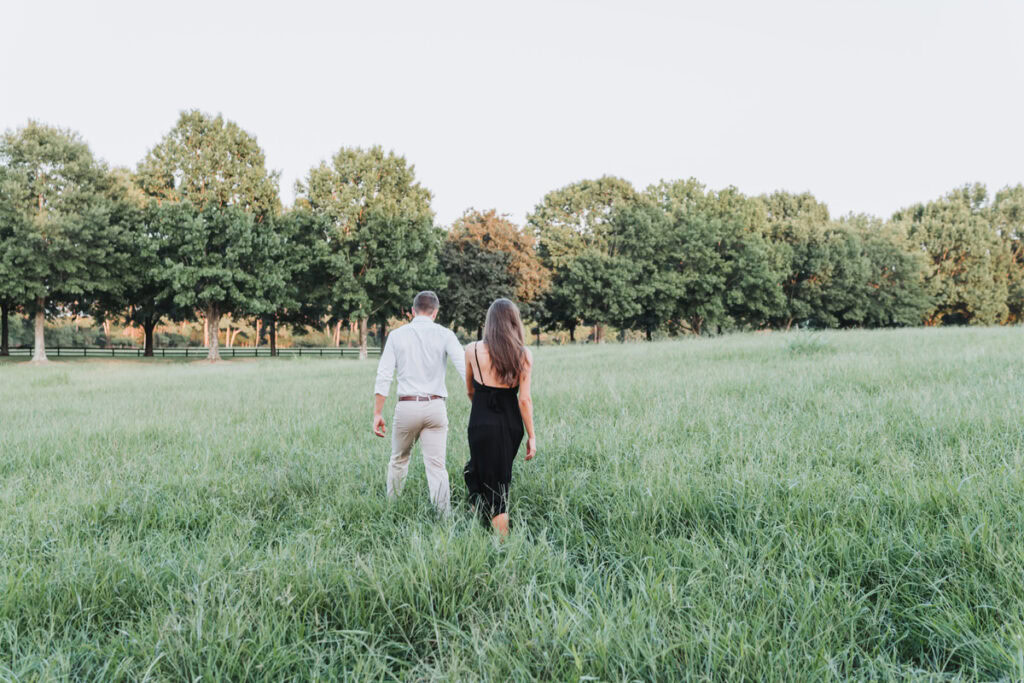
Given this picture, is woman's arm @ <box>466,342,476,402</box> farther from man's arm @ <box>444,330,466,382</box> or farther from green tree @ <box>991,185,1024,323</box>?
green tree @ <box>991,185,1024,323</box>

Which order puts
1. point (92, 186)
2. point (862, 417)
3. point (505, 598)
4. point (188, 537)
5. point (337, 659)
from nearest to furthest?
point (337, 659) → point (505, 598) → point (188, 537) → point (862, 417) → point (92, 186)

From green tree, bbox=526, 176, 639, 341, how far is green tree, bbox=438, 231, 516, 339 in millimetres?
5559

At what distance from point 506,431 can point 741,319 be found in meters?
50.8

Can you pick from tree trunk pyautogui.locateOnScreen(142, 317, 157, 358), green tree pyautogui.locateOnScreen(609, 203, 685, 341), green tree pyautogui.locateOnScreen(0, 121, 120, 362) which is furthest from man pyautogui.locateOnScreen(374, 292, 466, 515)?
tree trunk pyautogui.locateOnScreen(142, 317, 157, 358)

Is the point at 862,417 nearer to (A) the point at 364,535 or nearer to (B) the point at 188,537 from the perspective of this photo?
(A) the point at 364,535

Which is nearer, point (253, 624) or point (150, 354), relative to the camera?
point (253, 624)

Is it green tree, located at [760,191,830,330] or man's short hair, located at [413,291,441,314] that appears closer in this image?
man's short hair, located at [413,291,441,314]

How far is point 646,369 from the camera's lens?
43.8 feet

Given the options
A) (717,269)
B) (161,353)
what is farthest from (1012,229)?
(161,353)

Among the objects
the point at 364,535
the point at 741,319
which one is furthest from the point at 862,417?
the point at 741,319

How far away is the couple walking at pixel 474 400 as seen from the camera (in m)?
3.99

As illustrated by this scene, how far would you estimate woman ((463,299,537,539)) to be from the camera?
3.98 metres

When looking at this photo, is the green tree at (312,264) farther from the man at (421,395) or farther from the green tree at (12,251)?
the man at (421,395)

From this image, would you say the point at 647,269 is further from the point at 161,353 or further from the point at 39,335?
the point at 161,353
